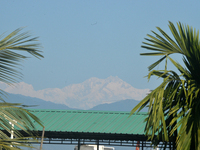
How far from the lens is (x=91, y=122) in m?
22.3

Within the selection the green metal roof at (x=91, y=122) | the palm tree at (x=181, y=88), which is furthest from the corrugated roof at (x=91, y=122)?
the palm tree at (x=181, y=88)

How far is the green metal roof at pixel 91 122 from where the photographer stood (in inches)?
826

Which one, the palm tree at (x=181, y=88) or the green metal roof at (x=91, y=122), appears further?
the green metal roof at (x=91, y=122)

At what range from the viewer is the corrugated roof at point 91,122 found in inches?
830

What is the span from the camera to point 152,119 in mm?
6863

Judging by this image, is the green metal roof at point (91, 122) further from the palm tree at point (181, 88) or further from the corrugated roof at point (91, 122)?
the palm tree at point (181, 88)

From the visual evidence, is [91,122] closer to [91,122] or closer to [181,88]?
[91,122]

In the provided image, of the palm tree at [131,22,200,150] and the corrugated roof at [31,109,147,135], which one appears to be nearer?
the palm tree at [131,22,200,150]

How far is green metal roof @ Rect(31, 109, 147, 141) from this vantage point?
20984 millimetres

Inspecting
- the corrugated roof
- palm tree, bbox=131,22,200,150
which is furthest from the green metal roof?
palm tree, bbox=131,22,200,150

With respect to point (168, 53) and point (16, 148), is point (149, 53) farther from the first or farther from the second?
point (16, 148)

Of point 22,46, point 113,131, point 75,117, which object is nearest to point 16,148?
point 22,46

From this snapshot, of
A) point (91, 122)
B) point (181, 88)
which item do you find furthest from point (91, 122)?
point (181, 88)

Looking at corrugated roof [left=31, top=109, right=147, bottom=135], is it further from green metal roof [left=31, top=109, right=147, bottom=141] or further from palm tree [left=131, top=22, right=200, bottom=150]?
palm tree [left=131, top=22, right=200, bottom=150]
